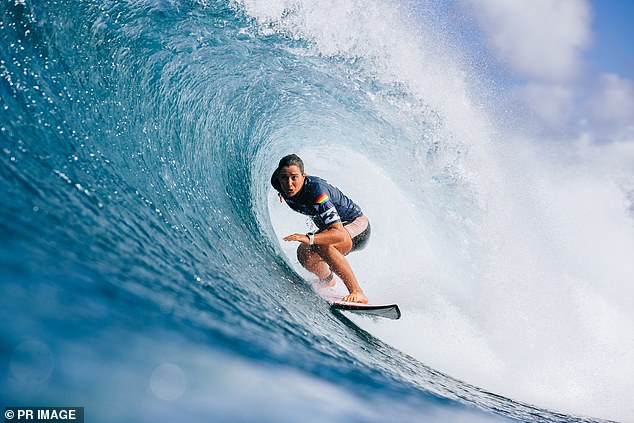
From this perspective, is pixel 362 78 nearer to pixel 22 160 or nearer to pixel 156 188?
pixel 156 188

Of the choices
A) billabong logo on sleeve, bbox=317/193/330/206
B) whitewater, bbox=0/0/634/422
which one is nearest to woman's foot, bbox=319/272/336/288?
whitewater, bbox=0/0/634/422

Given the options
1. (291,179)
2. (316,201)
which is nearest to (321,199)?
(316,201)

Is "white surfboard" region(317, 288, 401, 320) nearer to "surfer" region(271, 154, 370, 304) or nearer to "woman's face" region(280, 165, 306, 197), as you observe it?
"surfer" region(271, 154, 370, 304)

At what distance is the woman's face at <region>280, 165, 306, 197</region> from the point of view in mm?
4016

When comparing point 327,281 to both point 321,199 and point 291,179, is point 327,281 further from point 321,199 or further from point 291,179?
point 291,179

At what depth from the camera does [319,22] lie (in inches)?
251

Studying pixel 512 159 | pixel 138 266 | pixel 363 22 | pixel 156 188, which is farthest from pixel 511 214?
pixel 138 266

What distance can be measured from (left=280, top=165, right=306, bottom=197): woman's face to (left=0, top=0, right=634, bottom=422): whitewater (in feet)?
2.11

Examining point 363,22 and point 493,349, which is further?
point 363,22

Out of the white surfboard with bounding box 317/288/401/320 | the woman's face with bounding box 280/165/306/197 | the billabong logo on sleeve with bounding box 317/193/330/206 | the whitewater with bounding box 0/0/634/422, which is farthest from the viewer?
the billabong logo on sleeve with bounding box 317/193/330/206

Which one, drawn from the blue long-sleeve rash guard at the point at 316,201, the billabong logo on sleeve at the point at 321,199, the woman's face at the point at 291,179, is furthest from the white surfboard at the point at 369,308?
the woman's face at the point at 291,179

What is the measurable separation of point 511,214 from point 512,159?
1266 millimetres

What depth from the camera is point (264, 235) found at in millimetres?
4898

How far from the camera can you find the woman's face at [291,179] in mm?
4016
